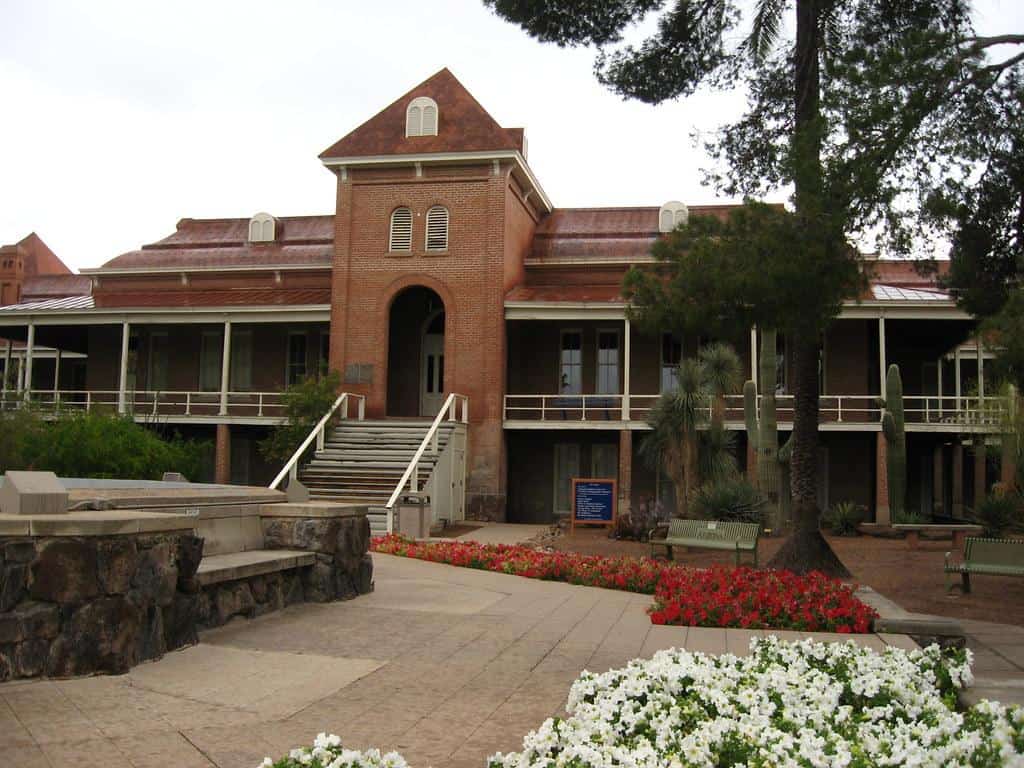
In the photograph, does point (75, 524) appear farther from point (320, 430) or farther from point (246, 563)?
point (320, 430)

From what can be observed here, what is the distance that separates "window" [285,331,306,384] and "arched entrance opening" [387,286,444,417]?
283cm

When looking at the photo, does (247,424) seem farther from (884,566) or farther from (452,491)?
(884,566)

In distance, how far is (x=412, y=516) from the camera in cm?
2056

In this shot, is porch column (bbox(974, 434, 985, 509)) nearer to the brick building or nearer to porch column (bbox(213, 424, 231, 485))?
the brick building

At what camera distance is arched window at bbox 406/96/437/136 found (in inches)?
1110

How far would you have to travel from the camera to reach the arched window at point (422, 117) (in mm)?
28203

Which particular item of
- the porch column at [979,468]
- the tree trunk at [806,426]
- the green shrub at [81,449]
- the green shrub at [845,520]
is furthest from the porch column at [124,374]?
the porch column at [979,468]

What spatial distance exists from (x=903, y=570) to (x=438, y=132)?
58.0 ft

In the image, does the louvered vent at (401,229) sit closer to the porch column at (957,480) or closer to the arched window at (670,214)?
the arched window at (670,214)

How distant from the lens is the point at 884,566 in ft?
53.4

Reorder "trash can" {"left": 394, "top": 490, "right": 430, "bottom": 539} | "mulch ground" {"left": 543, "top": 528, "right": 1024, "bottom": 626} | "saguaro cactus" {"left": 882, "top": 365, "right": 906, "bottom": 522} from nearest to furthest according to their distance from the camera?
"mulch ground" {"left": 543, "top": 528, "right": 1024, "bottom": 626} → "trash can" {"left": 394, "top": 490, "right": 430, "bottom": 539} → "saguaro cactus" {"left": 882, "top": 365, "right": 906, "bottom": 522}

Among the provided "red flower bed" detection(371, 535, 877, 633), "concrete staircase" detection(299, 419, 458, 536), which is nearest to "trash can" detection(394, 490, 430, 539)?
"concrete staircase" detection(299, 419, 458, 536)

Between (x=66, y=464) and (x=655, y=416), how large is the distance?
496 inches

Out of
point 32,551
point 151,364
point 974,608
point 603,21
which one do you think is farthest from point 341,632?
point 151,364
